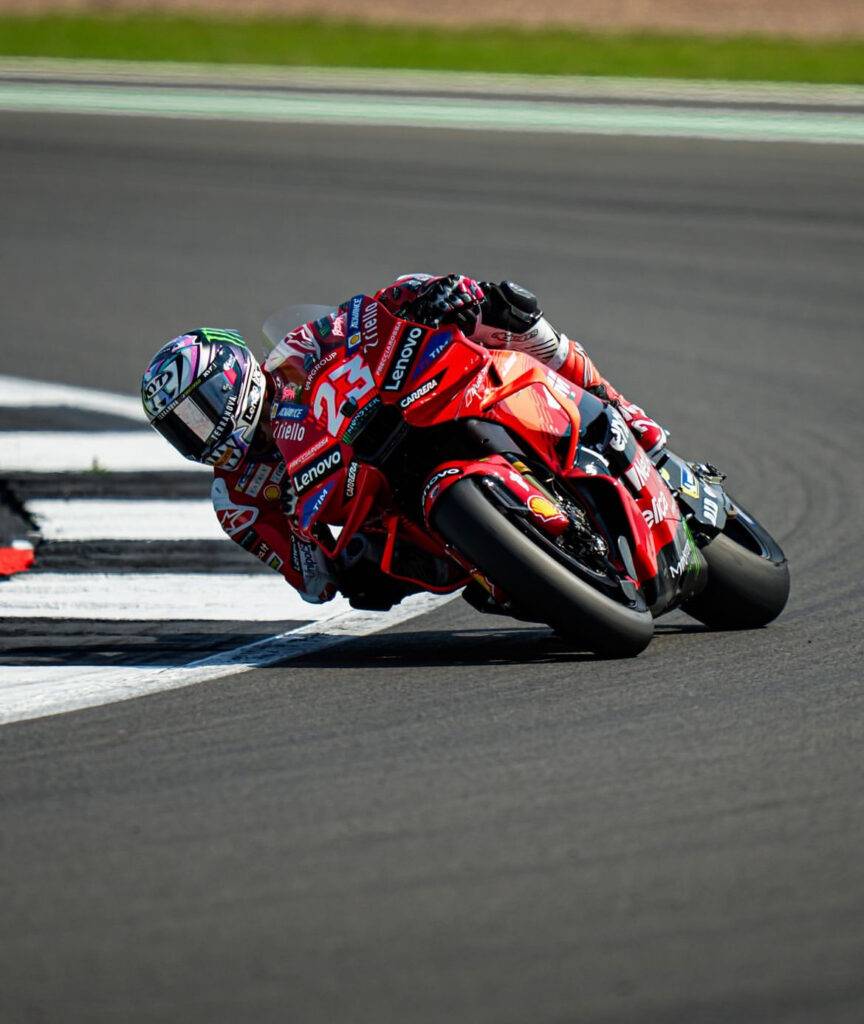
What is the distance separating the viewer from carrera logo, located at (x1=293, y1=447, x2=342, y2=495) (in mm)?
5691

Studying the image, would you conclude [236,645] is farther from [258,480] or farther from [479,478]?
[479,478]

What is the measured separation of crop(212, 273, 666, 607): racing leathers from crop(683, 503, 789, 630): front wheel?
463 mm

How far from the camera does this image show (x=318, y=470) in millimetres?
5711

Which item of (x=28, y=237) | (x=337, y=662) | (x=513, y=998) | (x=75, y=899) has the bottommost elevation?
(x=28, y=237)

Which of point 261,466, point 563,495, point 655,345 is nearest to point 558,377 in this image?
point 563,495

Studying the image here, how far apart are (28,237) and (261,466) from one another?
32.2ft

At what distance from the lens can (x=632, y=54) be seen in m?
23.4

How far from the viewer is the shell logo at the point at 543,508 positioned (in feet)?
17.3

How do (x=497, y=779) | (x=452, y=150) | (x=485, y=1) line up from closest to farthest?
Result: (x=497, y=779)
(x=452, y=150)
(x=485, y=1)

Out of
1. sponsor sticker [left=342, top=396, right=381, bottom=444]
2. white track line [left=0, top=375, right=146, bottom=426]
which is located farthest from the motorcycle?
white track line [left=0, top=375, right=146, bottom=426]

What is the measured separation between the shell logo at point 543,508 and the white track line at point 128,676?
1170 millimetres

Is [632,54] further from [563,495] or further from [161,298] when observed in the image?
[563,495]

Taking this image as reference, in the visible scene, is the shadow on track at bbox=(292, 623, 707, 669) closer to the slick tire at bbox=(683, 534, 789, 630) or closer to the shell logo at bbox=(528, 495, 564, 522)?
the slick tire at bbox=(683, 534, 789, 630)

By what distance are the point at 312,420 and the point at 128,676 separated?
109 centimetres
